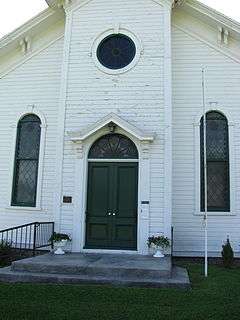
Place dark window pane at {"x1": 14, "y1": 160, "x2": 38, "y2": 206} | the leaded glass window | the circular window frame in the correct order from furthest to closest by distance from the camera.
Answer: dark window pane at {"x1": 14, "y1": 160, "x2": 38, "y2": 206} → the circular window frame → the leaded glass window

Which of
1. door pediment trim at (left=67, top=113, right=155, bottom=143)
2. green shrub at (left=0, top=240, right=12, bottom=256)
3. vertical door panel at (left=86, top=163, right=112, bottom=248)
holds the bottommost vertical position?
green shrub at (left=0, top=240, right=12, bottom=256)

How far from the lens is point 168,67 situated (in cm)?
1165

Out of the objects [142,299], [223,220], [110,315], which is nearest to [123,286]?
[142,299]

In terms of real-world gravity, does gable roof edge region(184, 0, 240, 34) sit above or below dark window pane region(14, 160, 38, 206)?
above

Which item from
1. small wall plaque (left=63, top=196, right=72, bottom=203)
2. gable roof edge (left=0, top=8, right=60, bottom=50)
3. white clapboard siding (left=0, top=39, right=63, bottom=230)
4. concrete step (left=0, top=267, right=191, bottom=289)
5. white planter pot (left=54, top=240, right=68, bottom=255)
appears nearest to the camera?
concrete step (left=0, top=267, right=191, bottom=289)

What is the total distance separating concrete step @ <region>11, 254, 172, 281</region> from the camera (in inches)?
339

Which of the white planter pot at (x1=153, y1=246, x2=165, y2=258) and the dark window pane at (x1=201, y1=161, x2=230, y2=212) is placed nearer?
the white planter pot at (x1=153, y1=246, x2=165, y2=258)

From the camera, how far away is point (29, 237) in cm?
1238

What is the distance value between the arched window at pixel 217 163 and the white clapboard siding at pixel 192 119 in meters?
0.24

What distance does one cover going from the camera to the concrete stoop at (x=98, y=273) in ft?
27.6

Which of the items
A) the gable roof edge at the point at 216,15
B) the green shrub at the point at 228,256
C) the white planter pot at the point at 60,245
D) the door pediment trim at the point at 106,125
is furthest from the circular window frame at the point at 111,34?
the green shrub at the point at 228,256

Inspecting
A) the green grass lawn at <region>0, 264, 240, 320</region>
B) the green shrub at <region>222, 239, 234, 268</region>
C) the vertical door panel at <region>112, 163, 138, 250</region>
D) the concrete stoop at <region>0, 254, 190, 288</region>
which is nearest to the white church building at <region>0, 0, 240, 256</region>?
the vertical door panel at <region>112, 163, 138, 250</region>

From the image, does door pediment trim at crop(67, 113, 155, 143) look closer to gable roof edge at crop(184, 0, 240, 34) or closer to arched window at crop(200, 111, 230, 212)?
arched window at crop(200, 111, 230, 212)

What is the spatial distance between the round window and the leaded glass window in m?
2.12
